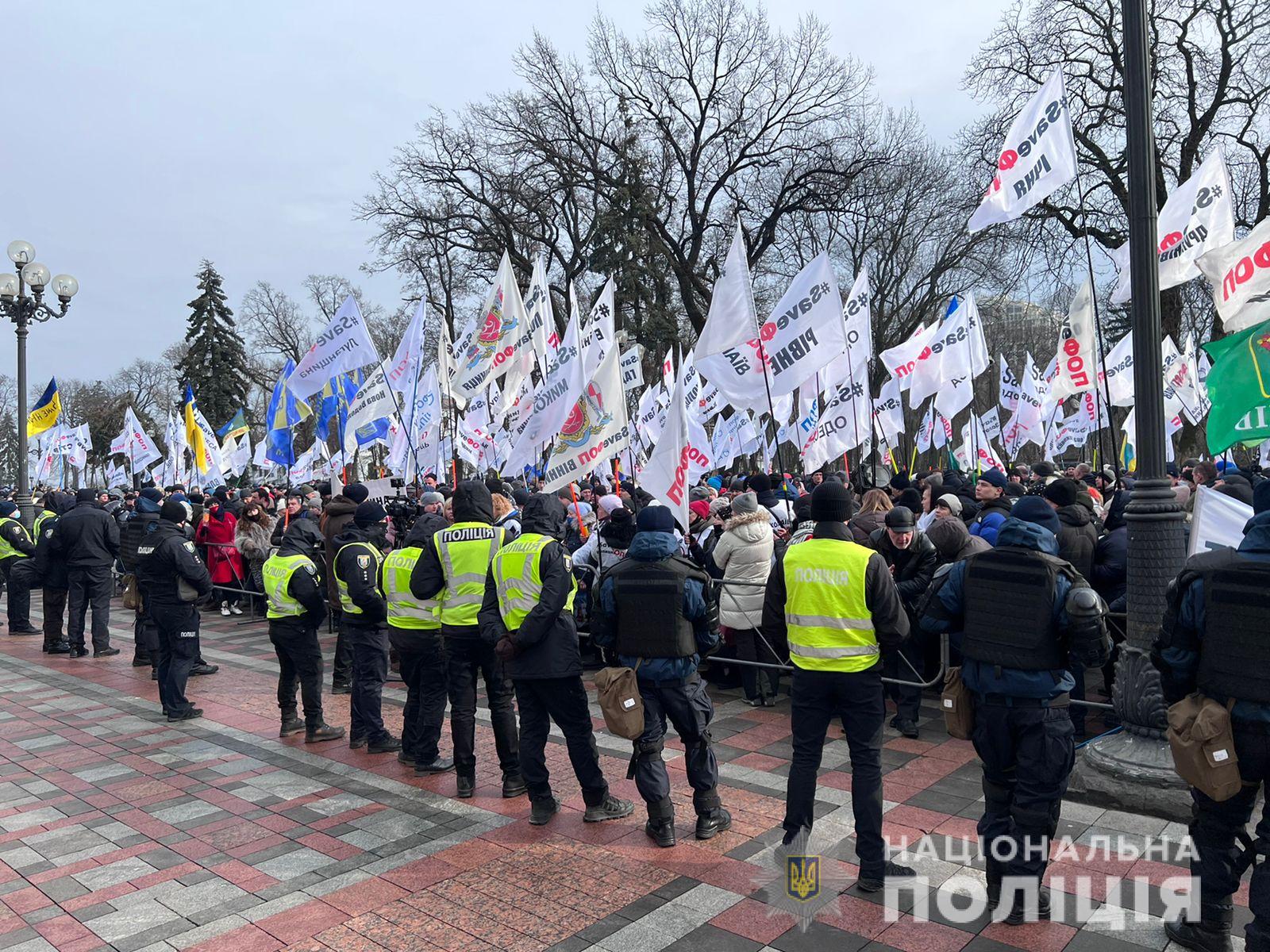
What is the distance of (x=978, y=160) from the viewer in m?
24.8

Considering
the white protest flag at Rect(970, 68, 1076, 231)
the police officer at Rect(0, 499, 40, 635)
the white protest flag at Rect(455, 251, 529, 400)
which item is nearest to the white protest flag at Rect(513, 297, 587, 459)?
the white protest flag at Rect(455, 251, 529, 400)

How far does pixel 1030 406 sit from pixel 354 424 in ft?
46.5

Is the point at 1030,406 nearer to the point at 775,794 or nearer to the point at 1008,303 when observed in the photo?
the point at 775,794

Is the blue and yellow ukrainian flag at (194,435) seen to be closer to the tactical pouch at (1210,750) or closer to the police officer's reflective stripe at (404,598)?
the police officer's reflective stripe at (404,598)

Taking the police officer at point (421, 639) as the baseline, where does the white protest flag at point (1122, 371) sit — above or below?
above

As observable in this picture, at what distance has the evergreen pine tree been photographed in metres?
55.7

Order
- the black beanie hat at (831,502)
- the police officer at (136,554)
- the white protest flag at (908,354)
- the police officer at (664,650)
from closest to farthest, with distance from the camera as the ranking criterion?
the black beanie hat at (831,502)
the police officer at (664,650)
the police officer at (136,554)
the white protest flag at (908,354)

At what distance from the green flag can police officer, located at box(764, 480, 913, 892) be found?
8.70 feet

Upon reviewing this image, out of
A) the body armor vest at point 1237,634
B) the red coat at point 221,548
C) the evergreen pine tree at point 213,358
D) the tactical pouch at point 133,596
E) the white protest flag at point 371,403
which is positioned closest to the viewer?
the body armor vest at point 1237,634

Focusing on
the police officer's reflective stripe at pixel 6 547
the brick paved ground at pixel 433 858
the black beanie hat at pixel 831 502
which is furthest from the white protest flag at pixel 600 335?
the police officer's reflective stripe at pixel 6 547

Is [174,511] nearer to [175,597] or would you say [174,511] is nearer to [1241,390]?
[175,597]

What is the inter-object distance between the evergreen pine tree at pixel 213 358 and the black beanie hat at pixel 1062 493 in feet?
182

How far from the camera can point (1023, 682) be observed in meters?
4.25

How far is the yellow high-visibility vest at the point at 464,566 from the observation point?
20.9 ft
